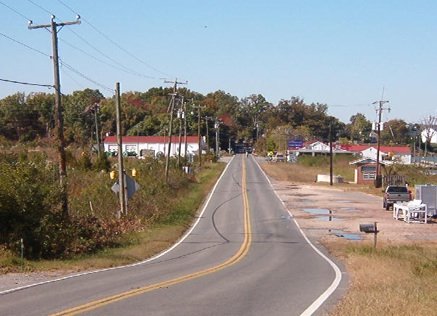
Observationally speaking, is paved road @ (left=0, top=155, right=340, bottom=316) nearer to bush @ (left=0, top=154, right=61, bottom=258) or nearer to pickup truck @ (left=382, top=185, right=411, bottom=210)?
bush @ (left=0, top=154, right=61, bottom=258)

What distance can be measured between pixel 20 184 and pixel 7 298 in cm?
1008

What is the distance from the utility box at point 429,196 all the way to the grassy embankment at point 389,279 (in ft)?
39.7

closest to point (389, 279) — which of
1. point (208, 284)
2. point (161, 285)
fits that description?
point (208, 284)

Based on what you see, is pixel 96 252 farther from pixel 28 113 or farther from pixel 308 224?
pixel 28 113

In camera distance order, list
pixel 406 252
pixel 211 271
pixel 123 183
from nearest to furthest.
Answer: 1. pixel 211 271
2. pixel 406 252
3. pixel 123 183

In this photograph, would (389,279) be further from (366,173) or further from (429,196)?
(366,173)

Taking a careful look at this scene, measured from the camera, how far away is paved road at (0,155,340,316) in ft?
44.1

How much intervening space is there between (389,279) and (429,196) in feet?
90.6

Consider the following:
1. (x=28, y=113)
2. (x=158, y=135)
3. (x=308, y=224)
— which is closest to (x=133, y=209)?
(x=308, y=224)

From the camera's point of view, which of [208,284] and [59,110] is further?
[59,110]

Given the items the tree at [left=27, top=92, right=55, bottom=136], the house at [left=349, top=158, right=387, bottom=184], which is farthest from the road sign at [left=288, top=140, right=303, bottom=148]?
the house at [left=349, top=158, right=387, bottom=184]

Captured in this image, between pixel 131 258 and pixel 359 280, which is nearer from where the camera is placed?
pixel 359 280

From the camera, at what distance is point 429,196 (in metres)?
Answer: 45.5

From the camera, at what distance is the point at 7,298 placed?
47.5 ft
